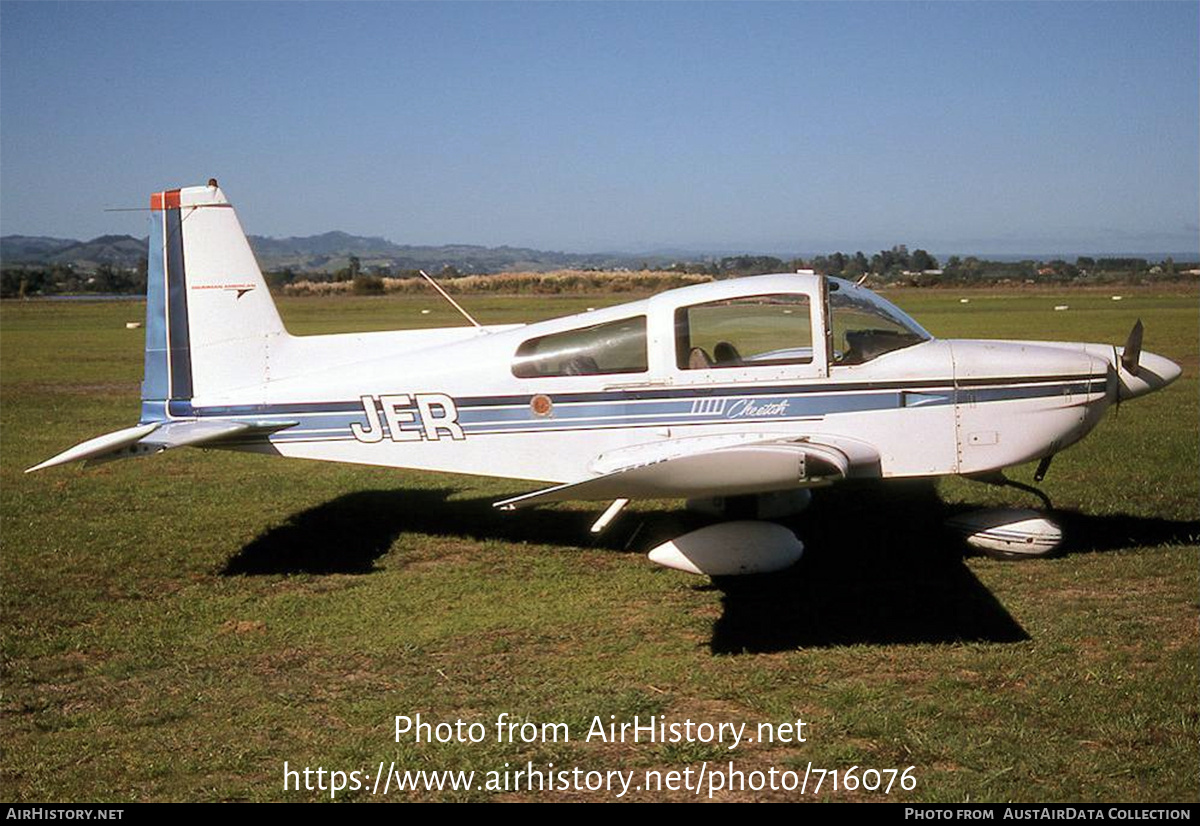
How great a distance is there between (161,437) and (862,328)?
198 inches

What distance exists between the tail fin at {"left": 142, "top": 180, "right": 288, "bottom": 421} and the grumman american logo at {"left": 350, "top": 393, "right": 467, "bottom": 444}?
1052 millimetres

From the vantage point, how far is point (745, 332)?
22.8ft

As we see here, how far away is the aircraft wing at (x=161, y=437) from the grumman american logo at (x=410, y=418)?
0.64 meters

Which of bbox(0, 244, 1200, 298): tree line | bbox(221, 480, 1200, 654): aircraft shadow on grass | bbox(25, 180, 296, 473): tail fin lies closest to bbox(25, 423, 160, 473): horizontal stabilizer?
bbox(25, 180, 296, 473): tail fin

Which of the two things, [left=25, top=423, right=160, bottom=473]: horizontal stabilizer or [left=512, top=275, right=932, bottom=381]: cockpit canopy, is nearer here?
[left=25, top=423, right=160, bottom=473]: horizontal stabilizer

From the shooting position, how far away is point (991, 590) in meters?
6.62

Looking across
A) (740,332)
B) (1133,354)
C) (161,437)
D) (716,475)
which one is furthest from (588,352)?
(1133,354)

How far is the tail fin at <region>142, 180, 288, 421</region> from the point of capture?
786 cm

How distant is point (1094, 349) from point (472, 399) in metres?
4.46

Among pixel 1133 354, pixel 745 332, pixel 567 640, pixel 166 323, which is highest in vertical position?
pixel 166 323

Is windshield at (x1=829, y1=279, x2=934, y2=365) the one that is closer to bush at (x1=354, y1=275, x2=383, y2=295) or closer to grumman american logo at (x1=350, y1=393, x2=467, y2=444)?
grumman american logo at (x1=350, y1=393, x2=467, y2=444)

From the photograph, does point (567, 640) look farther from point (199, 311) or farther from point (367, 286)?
point (367, 286)

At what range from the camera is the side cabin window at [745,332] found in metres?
6.79
